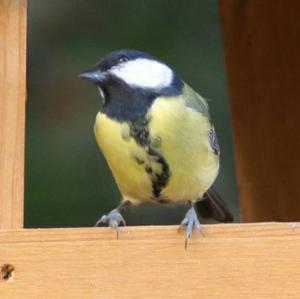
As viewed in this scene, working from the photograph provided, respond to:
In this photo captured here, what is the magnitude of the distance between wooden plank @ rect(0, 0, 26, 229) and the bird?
0.44 feet

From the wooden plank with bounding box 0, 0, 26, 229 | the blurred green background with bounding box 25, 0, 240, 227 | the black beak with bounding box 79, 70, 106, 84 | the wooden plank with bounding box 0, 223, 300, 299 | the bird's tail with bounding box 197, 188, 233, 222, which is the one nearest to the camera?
the wooden plank with bounding box 0, 223, 300, 299

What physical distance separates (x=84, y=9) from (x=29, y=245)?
73.3 inches

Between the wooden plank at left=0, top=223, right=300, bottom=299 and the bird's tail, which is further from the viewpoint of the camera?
the bird's tail

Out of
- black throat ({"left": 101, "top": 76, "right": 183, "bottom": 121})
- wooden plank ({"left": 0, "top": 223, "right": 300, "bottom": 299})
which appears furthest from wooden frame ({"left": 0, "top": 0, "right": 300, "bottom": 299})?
black throat ({"left": 101, "top": 76, "right": 183, "bottom": 121})

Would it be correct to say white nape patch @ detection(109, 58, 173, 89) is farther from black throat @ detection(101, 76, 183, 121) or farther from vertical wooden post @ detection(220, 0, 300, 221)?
vertical wooden post @ detection(220, 0, 300, 221)

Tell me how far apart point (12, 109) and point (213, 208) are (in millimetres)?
705

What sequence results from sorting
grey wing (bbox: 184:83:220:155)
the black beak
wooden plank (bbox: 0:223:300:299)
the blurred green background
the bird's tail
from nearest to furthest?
wooden plank (bbox: 0:223:300:299), the black beak, grey wing (bbox: 184:83:220:155), the bird's tail, the blurred green background

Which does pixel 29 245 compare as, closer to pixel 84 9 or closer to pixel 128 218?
pixel 128 218

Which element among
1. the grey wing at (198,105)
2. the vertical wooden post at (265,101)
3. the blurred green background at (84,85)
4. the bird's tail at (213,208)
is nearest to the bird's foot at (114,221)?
the grey wing at (198,105)

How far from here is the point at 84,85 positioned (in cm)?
364

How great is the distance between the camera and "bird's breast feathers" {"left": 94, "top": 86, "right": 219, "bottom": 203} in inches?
83.2

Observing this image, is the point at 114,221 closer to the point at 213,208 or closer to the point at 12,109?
the point at 12,109

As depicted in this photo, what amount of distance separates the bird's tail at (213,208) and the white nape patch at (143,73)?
392 mm

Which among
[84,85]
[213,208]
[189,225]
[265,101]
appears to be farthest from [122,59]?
[84,85]
